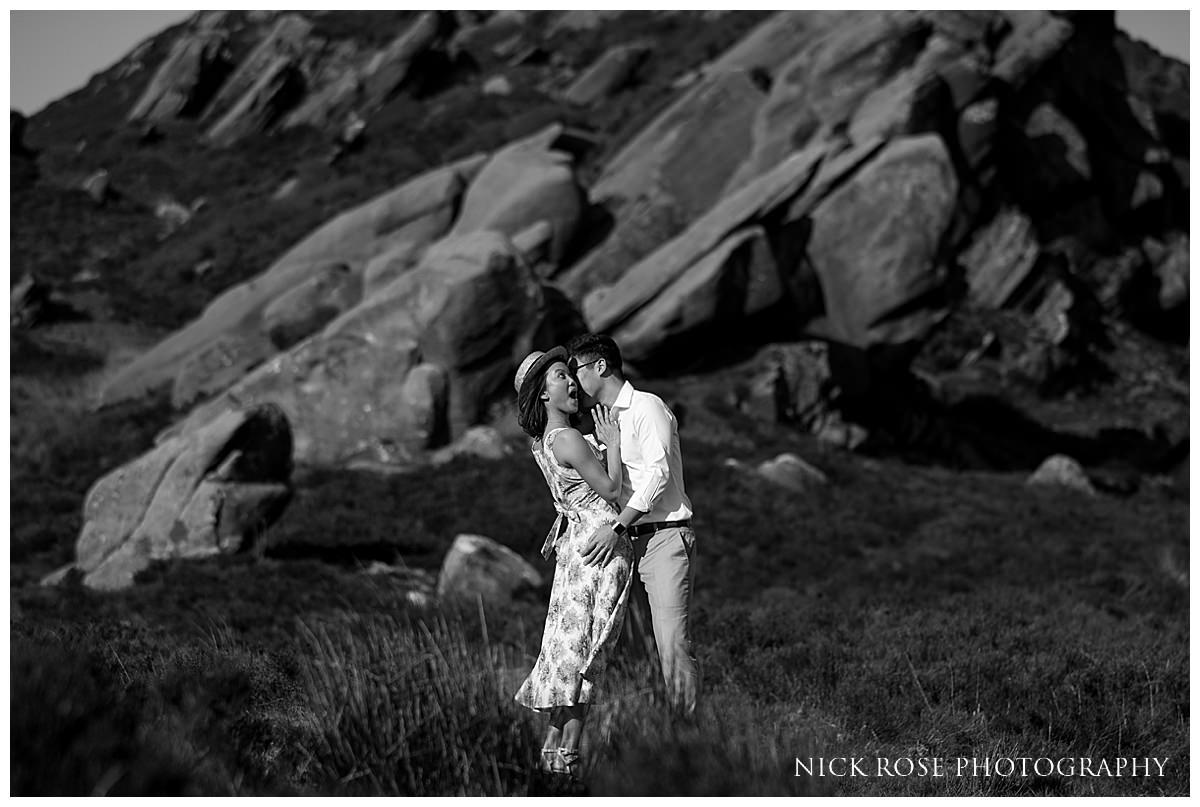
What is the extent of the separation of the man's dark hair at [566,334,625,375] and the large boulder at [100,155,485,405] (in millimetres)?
22740

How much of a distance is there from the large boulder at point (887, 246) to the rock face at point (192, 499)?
17142 millimetres

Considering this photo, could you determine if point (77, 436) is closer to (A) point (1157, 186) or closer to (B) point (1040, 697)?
(B) point (1040, 697)

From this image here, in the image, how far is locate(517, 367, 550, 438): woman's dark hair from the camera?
6.02m

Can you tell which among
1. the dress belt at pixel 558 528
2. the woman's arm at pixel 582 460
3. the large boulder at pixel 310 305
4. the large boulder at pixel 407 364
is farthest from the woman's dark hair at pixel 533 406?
the large boulder at pixel 310 305

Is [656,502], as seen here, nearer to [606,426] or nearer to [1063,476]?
[606,426]

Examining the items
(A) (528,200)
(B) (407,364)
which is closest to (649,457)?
(B) (407,364)

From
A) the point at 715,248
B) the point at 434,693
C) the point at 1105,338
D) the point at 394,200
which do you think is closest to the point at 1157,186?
the point at 1105,338

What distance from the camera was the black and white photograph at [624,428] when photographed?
5.89m

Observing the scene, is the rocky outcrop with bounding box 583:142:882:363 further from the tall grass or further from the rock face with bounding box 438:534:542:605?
the tall grass

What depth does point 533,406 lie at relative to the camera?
6.06 meters

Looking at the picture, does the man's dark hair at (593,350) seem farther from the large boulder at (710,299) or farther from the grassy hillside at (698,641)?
the large boulder at (710,299)

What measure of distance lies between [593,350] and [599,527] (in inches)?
42.2

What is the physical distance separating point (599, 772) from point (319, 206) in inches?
1633

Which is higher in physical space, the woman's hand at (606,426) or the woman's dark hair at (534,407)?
the woman's dark hair at (534,407)
